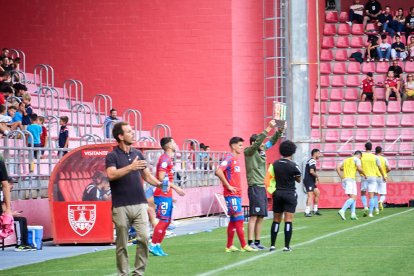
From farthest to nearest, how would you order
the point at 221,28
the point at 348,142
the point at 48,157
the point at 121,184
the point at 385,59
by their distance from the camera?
the point at 385,59, the point at 348,142, the point at 221,28, the point at 48,157, the point at 121,184

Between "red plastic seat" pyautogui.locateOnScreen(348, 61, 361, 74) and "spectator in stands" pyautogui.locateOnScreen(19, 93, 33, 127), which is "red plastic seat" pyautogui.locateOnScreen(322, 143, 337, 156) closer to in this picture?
"red plastic seat" pyautogui.locateOnScreen(348, 61, 361, 74)

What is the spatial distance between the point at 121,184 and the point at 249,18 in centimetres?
2454

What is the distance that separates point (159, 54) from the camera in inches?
1432

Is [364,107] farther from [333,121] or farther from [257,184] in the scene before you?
[257,184]

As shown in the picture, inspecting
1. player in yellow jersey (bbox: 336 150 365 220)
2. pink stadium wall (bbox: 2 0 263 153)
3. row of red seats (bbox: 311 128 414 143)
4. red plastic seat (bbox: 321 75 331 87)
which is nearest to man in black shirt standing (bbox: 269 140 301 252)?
player in yellow jersey (bbox: 336 150 365 220)

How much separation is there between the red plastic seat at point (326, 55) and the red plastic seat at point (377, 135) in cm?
428

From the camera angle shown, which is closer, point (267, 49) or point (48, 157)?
point (48, 157)

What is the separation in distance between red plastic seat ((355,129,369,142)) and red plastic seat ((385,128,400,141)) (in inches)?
28.8

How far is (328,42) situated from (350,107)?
381cm

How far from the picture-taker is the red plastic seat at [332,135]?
40.9 metres

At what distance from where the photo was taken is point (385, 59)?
144 feet

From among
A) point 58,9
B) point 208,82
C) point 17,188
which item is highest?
point 58,9

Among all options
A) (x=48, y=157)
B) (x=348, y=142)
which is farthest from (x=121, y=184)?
(x=348, y=142)

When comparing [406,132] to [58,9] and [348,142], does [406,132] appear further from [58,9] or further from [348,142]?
[58,9]
